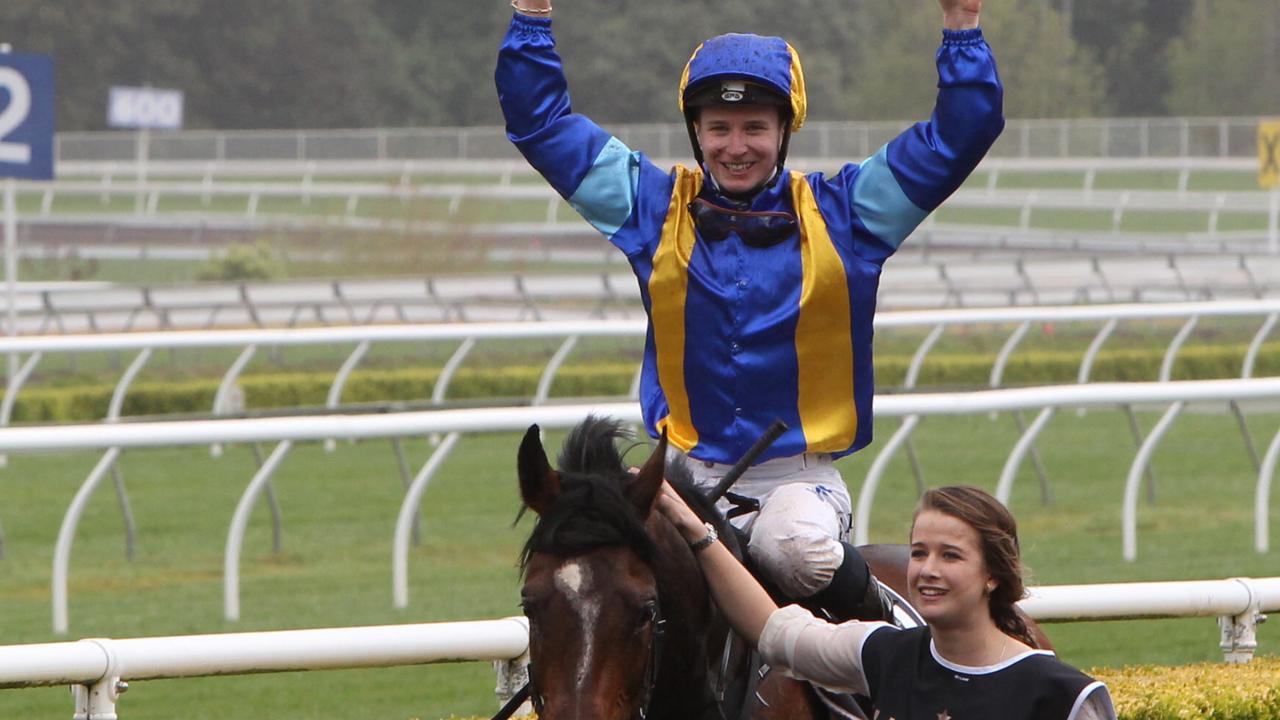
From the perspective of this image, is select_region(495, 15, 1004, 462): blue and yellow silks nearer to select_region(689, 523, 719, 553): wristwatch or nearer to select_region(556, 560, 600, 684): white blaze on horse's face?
select_region(689, 523, 719, 553): wristwatch

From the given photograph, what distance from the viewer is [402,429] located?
6648 millimetres

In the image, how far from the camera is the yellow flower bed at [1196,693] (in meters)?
4.25

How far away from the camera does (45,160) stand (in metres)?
11.6

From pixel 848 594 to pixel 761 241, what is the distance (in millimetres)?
531

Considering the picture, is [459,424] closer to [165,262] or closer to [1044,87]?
[165,262]

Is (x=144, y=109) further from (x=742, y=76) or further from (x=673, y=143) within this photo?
(x=742, y=76)

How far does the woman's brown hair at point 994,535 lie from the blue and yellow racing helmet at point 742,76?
0.65 m

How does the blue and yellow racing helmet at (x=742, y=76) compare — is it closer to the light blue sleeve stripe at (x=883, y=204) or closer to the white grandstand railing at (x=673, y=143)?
the light blue sleeve stripe at (x=883, y=204)

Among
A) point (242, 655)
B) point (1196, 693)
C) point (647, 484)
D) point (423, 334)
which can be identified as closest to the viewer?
point (647, 484)

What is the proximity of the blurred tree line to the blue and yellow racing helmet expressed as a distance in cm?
3694

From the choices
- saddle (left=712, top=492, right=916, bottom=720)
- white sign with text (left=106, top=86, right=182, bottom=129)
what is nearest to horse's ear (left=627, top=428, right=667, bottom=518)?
saddle (left=712, top=492, right=916, bottom=720)

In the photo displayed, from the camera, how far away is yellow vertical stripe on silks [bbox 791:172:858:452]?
3152mm

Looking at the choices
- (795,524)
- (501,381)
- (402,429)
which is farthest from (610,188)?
(501,381)

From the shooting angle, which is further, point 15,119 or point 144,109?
point 144,109
